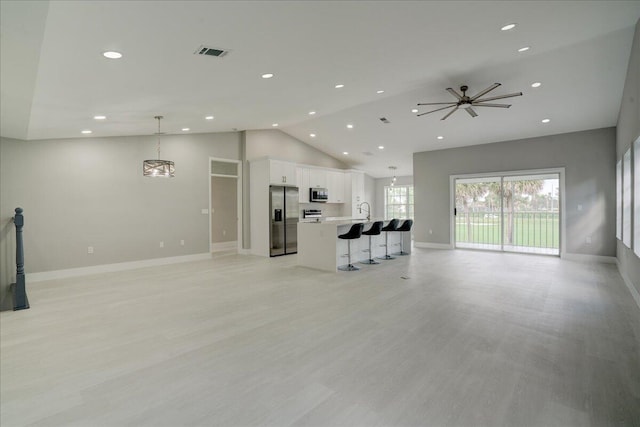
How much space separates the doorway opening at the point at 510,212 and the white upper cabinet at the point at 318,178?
3849 millimetres

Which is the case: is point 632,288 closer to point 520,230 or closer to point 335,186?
point 520,230

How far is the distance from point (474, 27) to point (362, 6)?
1.50m

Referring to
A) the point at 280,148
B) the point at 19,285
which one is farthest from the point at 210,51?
the point at 280,148

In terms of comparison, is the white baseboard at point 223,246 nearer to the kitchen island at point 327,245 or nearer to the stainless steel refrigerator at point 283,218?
the stainless steel refrigerator at point 283,218

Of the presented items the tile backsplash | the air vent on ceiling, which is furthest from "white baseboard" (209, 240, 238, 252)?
the air vent on ceiling

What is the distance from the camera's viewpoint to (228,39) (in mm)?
3039

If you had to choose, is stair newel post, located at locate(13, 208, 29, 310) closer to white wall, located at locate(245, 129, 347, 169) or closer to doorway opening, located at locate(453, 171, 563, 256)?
white wall, located at locate(245, 129, 347, 169)

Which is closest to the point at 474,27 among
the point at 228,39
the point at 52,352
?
the point at 228,39

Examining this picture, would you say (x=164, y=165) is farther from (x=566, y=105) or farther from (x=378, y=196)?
(x=378, y=196)

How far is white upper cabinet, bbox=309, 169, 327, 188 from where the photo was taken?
9627 millimetres

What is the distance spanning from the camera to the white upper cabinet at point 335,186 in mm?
10250

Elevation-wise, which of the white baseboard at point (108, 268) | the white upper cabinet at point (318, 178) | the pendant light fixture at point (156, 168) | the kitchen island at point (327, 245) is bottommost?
the white baseboard at point (108, 268)

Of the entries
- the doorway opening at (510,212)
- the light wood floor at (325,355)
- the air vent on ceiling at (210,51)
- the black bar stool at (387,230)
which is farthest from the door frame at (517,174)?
the air vent on ceiling at (210,51)

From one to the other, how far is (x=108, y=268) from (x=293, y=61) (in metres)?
5.44
